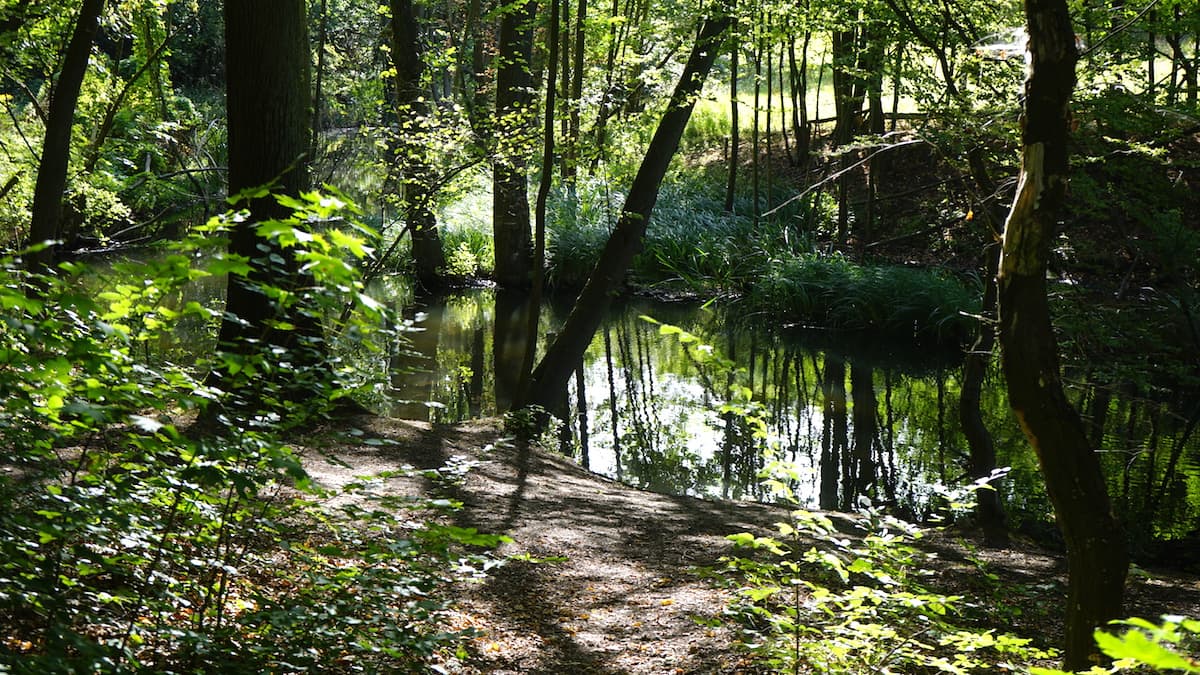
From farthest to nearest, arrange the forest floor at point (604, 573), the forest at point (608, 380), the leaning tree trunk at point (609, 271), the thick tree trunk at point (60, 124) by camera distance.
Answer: the leaning tree trunk at point (609, 271) → the thick tree trunk at point (60, 124) → the forest floor at point (604, 573) → the forest at point (608, 380)

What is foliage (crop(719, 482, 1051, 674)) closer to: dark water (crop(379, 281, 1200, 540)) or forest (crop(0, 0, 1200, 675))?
forest (crop(0, 0, 1200, 675))

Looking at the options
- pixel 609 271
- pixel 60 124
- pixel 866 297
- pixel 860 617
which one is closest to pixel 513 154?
pixel 609 271

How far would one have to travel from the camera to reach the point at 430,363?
12.6m

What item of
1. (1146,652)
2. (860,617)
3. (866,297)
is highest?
(866,297)

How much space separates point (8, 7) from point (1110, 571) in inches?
332

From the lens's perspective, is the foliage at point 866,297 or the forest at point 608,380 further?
the foliage at point 866,297

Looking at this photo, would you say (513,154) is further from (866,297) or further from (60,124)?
(866,297)

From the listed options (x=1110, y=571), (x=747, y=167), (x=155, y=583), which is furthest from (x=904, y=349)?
(x=155, y=583)

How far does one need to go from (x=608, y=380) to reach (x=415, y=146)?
165 inches

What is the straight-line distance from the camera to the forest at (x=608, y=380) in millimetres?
2488

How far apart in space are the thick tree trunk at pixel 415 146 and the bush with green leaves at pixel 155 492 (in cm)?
638

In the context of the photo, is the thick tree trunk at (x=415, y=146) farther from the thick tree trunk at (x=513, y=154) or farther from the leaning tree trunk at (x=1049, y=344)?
the leaning tree trunk at (x=1049, y=344)

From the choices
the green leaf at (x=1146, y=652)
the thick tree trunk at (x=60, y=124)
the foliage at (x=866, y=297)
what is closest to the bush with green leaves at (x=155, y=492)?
the green leaf at (x=1146, y=652)

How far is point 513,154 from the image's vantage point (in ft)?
31.1
